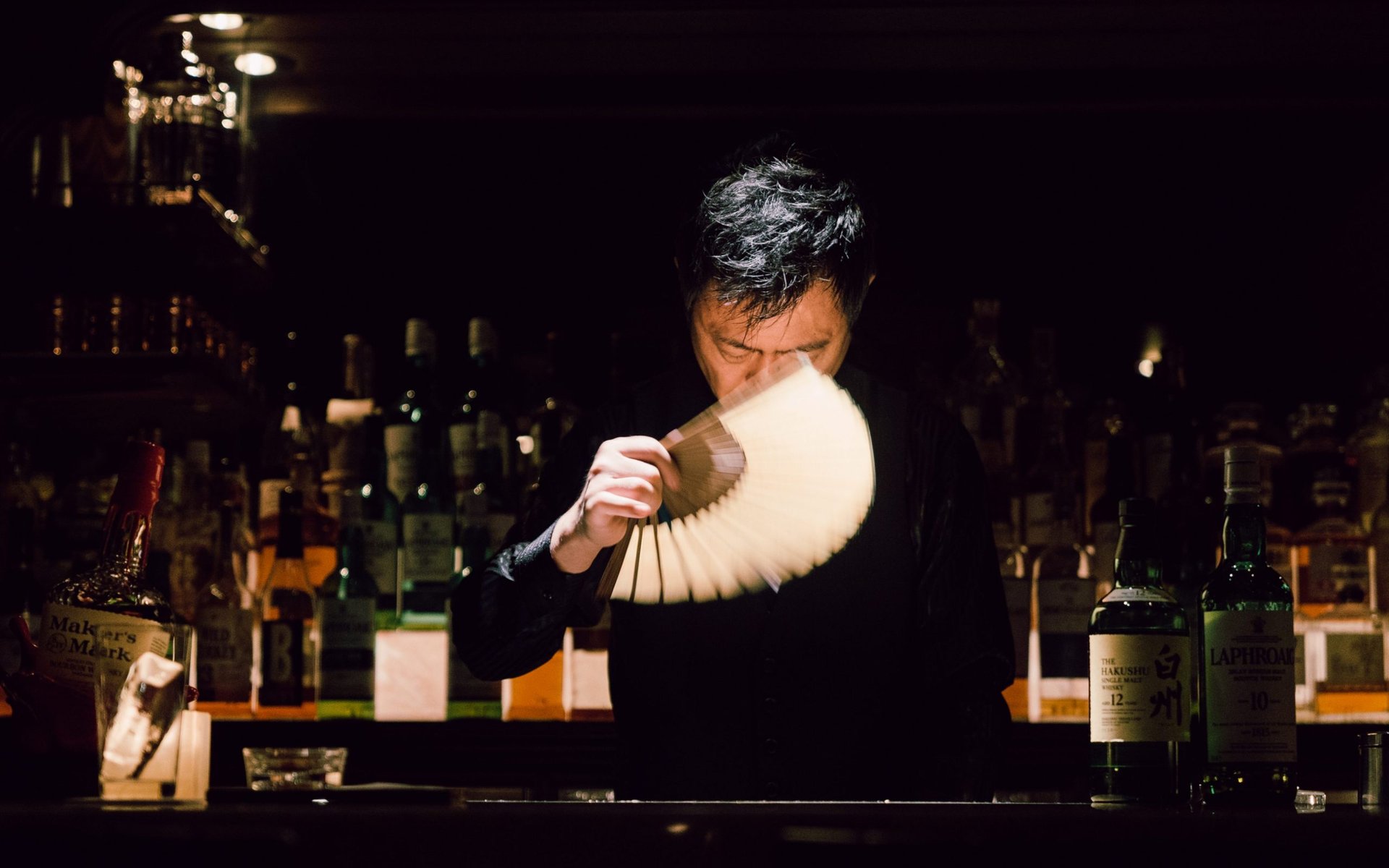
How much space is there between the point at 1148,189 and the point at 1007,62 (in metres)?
0.34

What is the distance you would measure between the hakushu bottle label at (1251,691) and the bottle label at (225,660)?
1354 millimetres

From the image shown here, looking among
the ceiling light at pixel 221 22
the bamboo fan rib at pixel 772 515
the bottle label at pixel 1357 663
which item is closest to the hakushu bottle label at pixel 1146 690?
the bamboo fan rib at pixel 772 515

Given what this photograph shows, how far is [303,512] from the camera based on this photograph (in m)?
2.26

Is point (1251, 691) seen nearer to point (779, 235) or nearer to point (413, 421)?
point (779, 235)

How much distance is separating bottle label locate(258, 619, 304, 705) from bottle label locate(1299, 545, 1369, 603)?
140cm

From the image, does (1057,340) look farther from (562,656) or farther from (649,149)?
(562,656)

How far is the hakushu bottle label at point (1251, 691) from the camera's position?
3.90ft

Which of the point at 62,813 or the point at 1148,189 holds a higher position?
the point at 1148,189

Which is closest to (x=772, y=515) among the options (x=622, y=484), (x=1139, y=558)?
(x=622, y=484)

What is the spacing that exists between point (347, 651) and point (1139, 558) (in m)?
1.15

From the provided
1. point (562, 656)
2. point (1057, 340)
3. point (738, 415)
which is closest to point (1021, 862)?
point (738, 415)

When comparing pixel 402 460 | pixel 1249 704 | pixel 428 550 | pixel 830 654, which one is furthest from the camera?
pixel 402 460

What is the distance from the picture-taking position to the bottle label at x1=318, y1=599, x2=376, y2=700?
2.05m

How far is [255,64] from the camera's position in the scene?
2396mm
